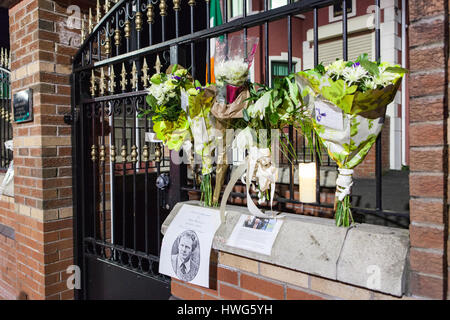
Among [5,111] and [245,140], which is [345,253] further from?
[5,111]

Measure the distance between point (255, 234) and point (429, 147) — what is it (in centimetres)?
90

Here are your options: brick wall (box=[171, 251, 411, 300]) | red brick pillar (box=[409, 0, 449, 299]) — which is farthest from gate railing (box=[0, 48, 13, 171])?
red brick pillar (box=[409, 0, 449, 299])

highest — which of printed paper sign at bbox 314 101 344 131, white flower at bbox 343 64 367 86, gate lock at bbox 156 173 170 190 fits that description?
white flower at bbox 343 64 367 86

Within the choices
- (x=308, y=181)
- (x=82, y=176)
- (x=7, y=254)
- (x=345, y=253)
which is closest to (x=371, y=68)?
(x=308, y=181)

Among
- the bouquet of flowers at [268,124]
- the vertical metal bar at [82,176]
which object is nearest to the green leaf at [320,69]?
the bouquet of flowers at [268,124]

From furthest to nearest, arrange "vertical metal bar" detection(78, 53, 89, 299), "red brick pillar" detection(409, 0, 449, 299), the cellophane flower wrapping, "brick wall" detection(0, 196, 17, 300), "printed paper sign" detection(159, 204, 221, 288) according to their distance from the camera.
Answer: "brick wall" detection(0, 196, 17, 300), "vertical metal bar" detection(78, 53, 89, 299), "printed paper sign" detection(159, 204, 221, 288), the cellophane flower wrapping, "red brick pillar" detection(409, 0, 449, 299)

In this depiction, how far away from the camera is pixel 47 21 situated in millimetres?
2855

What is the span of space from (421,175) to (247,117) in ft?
2.60

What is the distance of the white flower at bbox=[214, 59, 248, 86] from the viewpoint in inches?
63.0

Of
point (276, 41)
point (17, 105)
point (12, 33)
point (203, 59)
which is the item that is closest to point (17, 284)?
point (17, 105)

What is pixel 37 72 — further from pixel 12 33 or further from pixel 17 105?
pixel 12 33

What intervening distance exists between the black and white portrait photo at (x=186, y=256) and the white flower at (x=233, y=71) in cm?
92

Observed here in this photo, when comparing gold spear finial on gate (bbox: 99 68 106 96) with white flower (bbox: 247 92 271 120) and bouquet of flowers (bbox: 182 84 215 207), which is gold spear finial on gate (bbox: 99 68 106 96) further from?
white flower (bbox: 247 92 271 120)

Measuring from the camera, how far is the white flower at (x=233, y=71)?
63.0 inches
